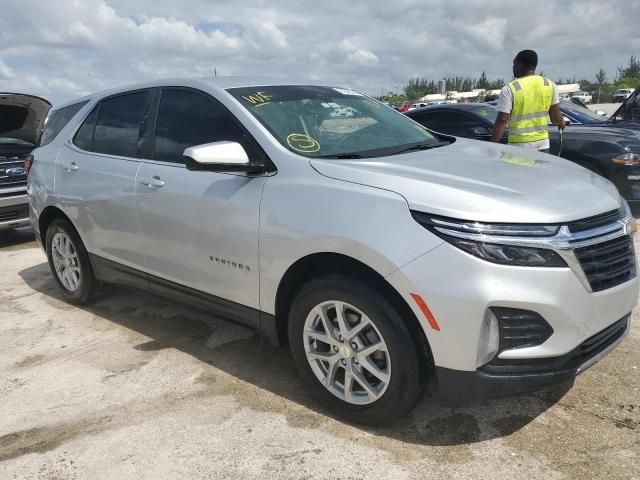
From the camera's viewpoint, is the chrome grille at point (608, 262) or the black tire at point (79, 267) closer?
the chrome grille at point (608, 262)

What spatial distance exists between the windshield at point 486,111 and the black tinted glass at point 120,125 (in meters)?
4.68

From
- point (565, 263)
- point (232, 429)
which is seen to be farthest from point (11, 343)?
point (565, 263)

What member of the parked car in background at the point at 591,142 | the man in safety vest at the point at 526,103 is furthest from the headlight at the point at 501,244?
the parked car in background at the point at 591,142

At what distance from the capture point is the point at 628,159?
6.31 m

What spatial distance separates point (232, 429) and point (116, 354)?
1.36 m

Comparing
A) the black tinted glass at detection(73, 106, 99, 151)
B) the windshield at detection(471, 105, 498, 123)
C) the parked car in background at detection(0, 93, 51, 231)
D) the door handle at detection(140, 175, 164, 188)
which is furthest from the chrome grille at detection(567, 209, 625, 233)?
the parked car in background at detection(0, 93, 51, 231)

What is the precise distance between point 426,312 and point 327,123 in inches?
56.5

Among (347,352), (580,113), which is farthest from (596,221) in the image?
(580,113)

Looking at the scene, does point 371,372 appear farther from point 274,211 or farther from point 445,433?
point 274,211

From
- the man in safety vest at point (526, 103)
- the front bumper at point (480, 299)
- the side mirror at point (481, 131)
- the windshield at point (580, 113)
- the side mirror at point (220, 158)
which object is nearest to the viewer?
the front bumper at point (480, 299)

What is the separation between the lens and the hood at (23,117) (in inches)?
308

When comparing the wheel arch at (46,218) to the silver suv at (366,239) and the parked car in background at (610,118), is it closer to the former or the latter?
the silver suv at (366,239)

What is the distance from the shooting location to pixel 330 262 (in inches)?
106

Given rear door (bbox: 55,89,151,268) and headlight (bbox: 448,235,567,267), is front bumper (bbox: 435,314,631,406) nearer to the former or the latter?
headlight (bbox: 448,235,567,267)
